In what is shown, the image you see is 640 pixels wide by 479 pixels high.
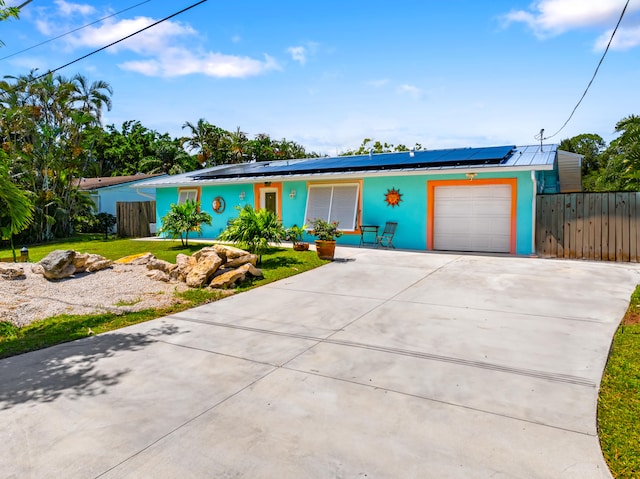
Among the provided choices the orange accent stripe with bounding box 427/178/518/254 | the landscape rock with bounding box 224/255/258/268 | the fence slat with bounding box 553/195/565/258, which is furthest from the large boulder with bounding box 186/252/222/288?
the fence slat with bounding box 553/195/565/258

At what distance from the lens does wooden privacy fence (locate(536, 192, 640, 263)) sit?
9797 millimetres

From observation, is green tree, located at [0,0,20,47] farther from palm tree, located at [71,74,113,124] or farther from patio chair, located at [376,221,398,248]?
palm tree, located at [71,74,113,124]

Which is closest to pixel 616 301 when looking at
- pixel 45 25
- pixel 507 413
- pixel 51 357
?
pixel 507 413

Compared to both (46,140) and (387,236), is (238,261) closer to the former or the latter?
(387,236)

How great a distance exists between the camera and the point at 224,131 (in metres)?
34.0

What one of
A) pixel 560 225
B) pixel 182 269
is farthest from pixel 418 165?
pixel 182 269

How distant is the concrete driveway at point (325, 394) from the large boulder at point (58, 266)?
145 inches

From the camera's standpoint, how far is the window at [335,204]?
13555 millimetres

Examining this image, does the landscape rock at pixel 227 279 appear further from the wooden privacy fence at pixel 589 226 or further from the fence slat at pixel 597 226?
the fence slat at pixel 597 226

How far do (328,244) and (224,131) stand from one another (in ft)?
88.5

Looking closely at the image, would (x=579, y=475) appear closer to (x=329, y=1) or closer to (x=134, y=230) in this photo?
(x=329, y=1)

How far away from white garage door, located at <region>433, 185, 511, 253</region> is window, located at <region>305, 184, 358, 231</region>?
278 centimetres

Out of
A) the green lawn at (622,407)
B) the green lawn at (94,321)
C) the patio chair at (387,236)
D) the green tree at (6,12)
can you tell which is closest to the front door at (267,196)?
the patio chair at (387,236)

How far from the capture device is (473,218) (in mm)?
11789
